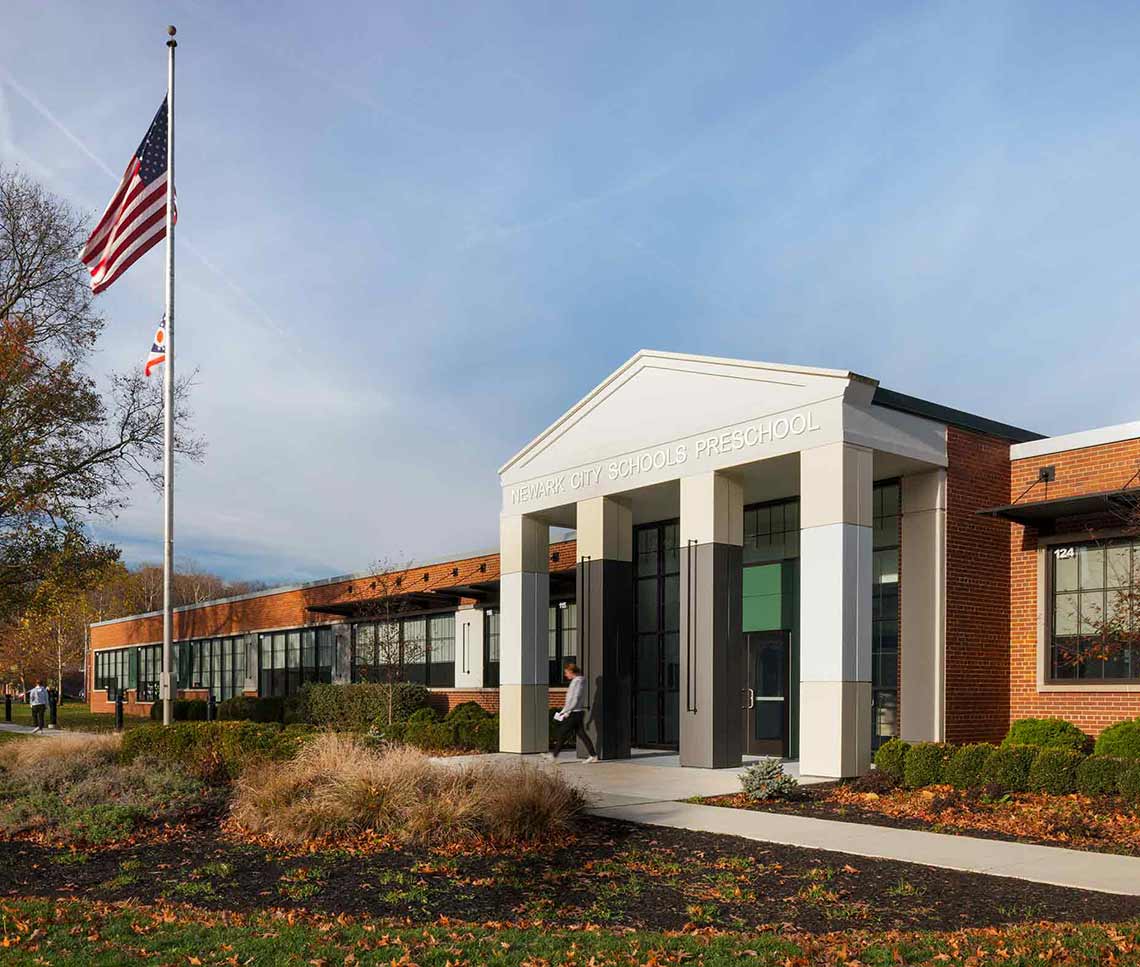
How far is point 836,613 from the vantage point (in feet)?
53.3

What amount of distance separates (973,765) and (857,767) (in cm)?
198

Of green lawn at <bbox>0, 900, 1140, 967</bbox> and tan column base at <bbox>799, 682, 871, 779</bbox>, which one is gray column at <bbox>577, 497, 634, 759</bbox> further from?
green lawn at <bbox>0, 900, 1140, 967</bbox>

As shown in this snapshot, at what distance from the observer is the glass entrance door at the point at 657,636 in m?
23.3

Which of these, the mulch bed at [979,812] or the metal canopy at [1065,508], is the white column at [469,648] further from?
the mulch bed at [979,812]

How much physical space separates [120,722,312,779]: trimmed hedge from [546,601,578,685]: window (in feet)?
30.3

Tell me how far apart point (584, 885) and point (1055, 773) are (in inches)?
301

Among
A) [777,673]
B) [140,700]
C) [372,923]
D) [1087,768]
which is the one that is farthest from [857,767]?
[140,700]

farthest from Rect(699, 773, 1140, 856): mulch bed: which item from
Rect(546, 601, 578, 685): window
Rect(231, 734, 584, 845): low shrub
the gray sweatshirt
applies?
Rect(546, 601, 578, 685): window

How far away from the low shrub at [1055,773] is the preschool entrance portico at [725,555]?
263 centimetres

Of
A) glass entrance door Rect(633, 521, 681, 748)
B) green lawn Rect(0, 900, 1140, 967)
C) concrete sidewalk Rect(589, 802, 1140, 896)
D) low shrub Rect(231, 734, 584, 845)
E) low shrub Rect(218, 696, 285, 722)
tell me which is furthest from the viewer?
low shrub Rect(218, 696, 285, 722)

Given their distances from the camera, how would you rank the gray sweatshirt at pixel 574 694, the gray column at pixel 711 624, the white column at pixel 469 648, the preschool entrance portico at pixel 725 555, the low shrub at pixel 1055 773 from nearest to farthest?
the low shrub at pixel 1055 773
the preschool entrance portico at pixel 725 555
the gray column at pixel 711 624
the gray sweatshirt at pixel 574 694
the white column at pixel 469 648

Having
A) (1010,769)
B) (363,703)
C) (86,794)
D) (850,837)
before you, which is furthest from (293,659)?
(850,837)

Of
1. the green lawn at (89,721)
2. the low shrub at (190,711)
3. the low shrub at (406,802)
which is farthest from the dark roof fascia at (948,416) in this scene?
the low shrub at (190,711)

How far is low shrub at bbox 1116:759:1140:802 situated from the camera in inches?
519
